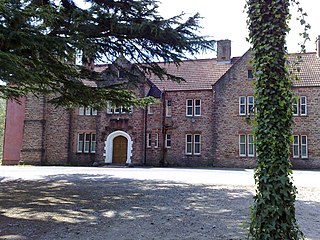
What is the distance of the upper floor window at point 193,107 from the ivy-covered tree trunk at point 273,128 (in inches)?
928

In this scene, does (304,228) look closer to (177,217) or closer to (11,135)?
(177,217)

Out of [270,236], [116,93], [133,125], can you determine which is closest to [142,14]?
[116,93]

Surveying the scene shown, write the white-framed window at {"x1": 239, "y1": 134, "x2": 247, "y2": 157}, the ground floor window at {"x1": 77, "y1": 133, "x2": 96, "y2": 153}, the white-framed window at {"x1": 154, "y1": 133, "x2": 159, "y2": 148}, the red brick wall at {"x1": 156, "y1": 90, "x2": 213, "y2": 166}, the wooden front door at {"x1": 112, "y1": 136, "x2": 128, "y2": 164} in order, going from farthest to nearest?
the ground floor window at {"x1": 77, "y1": 133, "x2": 96, "y2": 153} < the wooden front door at {"x1": 112, "y1": 136, "x2": 128, "y2": 164} < the white-framed window at {"x1": 154, "y1": 133, "x2": 159, "y2": 148} < the red brick wall at {"x1": 156, "y1": 90, "x2": 213, "y2": 166} < the white-framed window at {"x1": 239, "y1": 134, "x2": 247, "y2": 157}

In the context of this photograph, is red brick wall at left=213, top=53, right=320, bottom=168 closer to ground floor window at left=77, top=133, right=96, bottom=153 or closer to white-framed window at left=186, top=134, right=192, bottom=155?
→ white-framed window at left=186, top=134, right=192, bottom=155

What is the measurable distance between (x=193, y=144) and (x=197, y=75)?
6607 mm

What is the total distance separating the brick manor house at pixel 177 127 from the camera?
25609 millimetres

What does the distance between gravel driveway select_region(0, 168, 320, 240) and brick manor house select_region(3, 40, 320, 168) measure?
1431 cm

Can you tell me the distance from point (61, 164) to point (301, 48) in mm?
27601

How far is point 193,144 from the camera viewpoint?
27.4m

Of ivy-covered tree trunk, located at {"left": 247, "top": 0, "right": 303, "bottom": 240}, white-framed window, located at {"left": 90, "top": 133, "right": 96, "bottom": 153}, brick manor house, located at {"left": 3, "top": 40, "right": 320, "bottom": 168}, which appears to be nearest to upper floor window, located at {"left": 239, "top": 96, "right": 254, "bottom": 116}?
brick manor house, located at {"left": 3, "top": 40, "right": 320, "bottom": 168}

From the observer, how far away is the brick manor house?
25609mm

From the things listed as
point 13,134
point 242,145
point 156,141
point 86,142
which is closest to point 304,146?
point 242,145

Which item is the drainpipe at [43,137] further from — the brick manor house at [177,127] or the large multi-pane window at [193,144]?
the large multi-pane window at [193,144]

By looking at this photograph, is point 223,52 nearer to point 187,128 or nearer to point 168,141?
point 187,128
